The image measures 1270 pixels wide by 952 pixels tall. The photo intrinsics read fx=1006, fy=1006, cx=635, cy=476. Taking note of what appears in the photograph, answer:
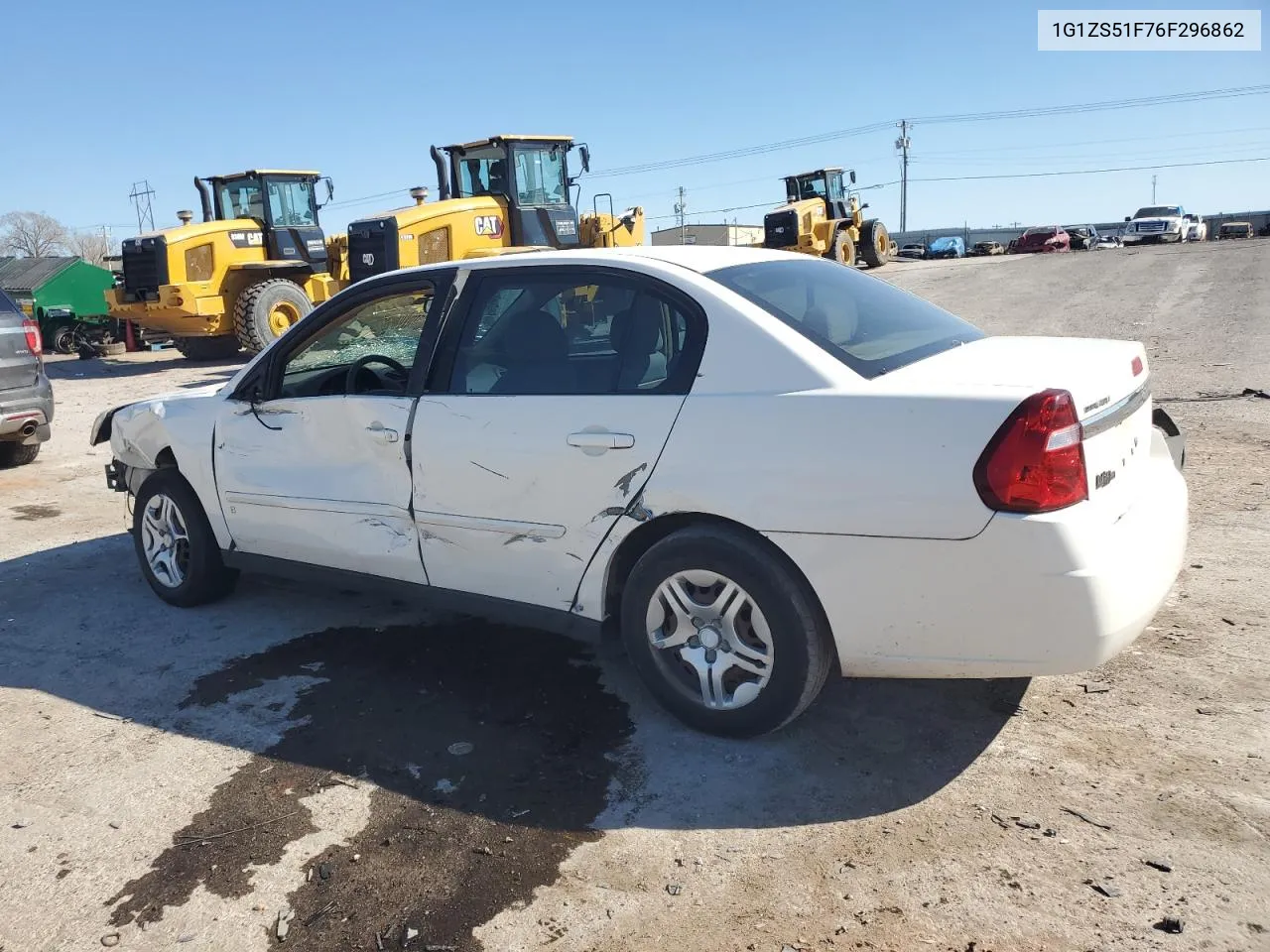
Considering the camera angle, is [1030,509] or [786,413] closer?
[1030,509]

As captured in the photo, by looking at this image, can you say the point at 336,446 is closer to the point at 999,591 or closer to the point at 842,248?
the point at 999,591

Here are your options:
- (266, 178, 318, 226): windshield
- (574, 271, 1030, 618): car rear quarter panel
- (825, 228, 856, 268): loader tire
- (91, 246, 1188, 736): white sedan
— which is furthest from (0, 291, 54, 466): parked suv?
(825, 228, 856, 268): loader tire

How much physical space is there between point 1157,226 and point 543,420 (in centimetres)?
4380

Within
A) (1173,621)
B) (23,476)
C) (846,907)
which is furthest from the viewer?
(23,476)

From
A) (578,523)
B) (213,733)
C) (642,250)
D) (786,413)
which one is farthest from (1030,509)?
(213,733)

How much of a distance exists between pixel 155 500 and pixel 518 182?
40.3ft

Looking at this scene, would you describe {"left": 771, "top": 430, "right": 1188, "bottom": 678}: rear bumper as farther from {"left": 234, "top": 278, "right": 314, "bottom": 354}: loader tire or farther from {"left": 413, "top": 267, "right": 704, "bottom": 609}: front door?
{"left": 234, "top": 278, "right": 314, "bottom": 354}: loader tire

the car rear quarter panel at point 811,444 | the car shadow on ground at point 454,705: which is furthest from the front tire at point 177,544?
the car rear quarter panel at point 811,444

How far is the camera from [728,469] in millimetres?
A: 3232

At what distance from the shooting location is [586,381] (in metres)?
3.62

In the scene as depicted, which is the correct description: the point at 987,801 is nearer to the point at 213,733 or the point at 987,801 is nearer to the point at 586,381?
the point at 586,381

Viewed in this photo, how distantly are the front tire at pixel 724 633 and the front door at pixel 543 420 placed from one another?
27 centimetres

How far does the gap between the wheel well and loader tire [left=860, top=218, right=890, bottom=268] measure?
2673 cm

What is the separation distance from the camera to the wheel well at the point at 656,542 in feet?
10.5
